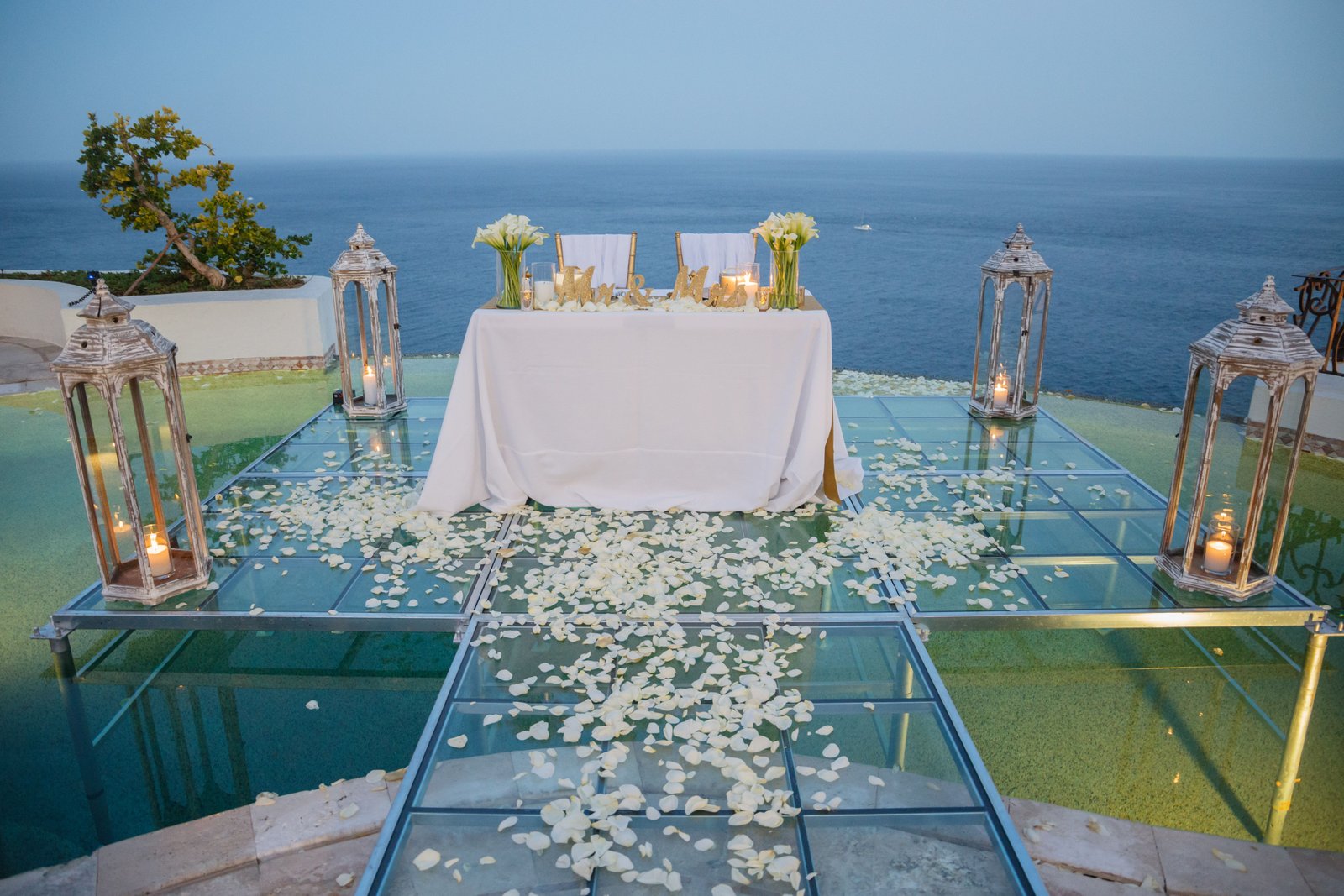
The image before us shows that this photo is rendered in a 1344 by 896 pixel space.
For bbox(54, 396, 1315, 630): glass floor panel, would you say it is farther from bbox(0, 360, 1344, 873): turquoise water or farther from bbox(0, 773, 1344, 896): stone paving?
bbox(0, 773, 1344, 896): stone paving

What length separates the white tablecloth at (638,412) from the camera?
12.9ft

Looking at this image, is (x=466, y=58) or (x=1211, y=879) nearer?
(x=1211, y=879)

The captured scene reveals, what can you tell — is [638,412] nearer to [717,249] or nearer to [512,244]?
[512,244]

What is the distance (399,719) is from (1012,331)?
418 cm

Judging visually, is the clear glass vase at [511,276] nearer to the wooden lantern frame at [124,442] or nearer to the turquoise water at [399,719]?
the wooden lantern frame at [124,442]

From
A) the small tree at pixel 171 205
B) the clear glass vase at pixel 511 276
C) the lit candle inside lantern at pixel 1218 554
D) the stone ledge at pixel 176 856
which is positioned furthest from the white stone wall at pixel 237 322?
the lit candle inside lantern at pixel 1218 554

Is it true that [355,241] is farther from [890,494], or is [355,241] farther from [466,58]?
[466,58]

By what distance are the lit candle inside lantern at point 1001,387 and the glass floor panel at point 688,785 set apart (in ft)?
9.54

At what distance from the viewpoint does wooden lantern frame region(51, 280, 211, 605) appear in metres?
2.95

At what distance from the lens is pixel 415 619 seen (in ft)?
10.2

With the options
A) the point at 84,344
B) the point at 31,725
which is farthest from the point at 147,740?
the point at 84,344

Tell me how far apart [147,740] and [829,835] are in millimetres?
2144

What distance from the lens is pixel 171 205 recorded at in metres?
8.07

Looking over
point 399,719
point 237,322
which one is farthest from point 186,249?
point 399,719
